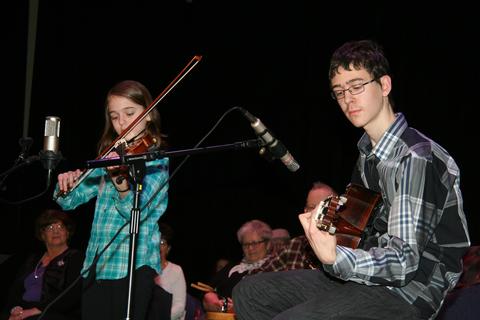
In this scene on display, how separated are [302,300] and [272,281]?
0.14 metres

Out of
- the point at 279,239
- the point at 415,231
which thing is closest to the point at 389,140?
the point at 415,231

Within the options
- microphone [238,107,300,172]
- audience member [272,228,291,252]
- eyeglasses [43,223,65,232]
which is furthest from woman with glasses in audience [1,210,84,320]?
microphone [238,107,300,172]

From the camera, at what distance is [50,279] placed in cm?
534

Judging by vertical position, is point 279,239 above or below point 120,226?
below

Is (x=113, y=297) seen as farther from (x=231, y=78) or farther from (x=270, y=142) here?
(x=231, y=78)

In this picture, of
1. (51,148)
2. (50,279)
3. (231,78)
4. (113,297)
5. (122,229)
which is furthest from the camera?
(231,78)

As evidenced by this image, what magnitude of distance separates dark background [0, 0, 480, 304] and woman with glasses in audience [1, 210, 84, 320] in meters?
0.52

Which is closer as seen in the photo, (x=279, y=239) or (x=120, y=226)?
(x=120, y=226)

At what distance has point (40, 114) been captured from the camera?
640 centimetres

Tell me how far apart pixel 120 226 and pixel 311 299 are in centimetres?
114

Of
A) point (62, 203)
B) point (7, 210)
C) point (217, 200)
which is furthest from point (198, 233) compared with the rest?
point (62, 203)

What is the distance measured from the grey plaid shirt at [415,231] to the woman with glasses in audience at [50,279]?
11.0ft

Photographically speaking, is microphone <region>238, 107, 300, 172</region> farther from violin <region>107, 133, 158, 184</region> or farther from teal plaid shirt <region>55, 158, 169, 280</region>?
teal plaid shirt <region>55, 158, 169, 280</region>

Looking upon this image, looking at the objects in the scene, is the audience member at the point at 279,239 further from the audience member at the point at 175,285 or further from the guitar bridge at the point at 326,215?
the guitar bridge at the point at 326,215
